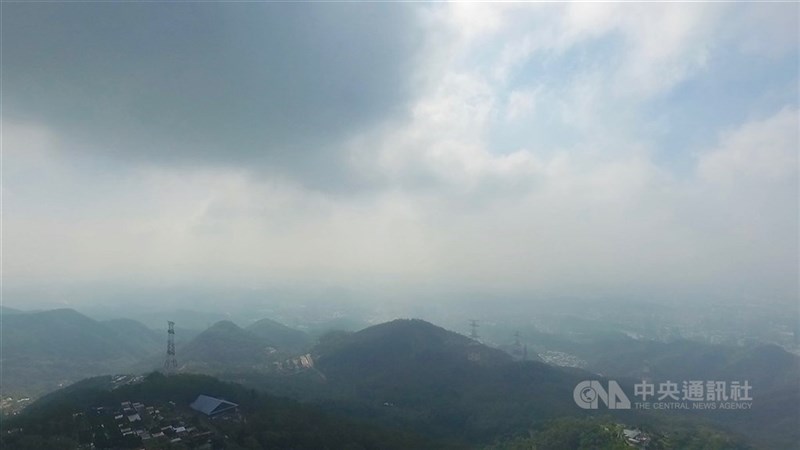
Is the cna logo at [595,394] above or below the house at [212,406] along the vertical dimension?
below

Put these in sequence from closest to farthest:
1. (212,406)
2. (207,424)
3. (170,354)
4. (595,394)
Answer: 1. (207,424)
2. (212,406)
3. (595,394)
4. (170,354)

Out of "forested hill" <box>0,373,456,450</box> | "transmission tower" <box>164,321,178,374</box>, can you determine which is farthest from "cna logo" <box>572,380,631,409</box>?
"transmission tower" <box>164,321,178,374</box>

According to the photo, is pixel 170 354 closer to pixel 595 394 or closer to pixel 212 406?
pixel 212 406

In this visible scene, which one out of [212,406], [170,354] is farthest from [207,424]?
[170,354]

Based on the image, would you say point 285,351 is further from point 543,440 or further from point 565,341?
point 565,341

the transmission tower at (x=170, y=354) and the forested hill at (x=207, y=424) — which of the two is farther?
the transmission tower at (x=170, y=354)

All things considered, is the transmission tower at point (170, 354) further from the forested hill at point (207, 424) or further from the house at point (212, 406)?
the house at point (212, 406)

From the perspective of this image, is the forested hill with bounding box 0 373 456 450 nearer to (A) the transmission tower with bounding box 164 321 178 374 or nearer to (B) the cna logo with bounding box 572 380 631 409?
(B) the cna logo with bounding box 572 380 631 409

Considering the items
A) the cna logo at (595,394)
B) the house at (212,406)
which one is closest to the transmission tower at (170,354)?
the house at (212,406)
